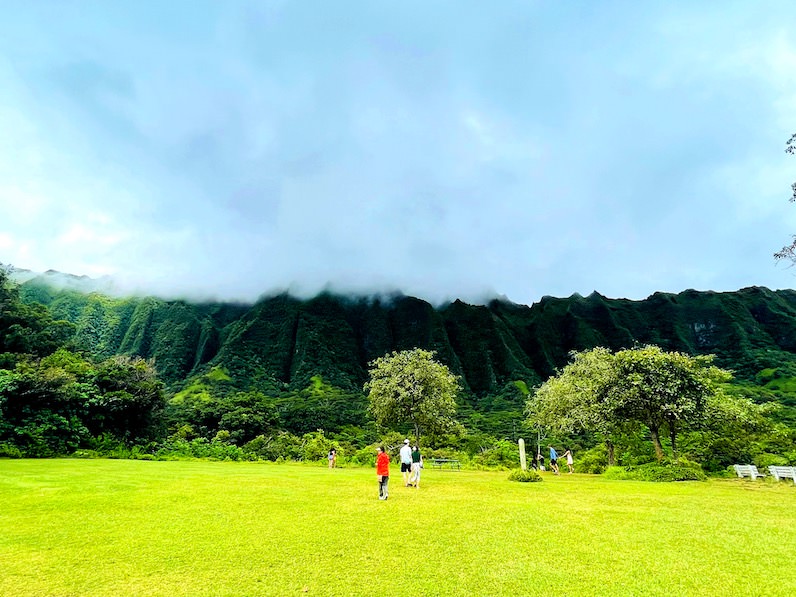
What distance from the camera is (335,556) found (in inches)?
337

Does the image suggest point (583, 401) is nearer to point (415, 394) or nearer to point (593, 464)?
point (593, 464)

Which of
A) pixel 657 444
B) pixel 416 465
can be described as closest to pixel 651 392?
pixel 657 444

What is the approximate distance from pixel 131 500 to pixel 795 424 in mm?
62912

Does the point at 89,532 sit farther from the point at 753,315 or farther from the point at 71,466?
the point at 753,315

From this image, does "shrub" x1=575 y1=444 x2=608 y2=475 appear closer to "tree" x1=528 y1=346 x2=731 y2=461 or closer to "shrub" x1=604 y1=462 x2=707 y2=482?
"tree" x1=528 y1=346 x2=731 y2=461

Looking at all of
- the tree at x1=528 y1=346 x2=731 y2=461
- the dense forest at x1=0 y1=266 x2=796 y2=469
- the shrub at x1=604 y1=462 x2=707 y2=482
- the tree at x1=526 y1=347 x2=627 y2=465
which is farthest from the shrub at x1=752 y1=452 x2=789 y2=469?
the shrub at x1=604 y1=462 x2=707 y2=482

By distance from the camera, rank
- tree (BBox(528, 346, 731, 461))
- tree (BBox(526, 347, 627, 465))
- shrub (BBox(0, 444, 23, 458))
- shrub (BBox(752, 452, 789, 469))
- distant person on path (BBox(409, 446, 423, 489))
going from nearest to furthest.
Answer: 1. distant person on path (BBox(409, 446, 423, 489))
2. tree (BBox(528, 346, 731, 461))
3. shrub (BBox(0, 444, 23, 458))
4. tree (BBox(526, 347, 627, 465))
5. shrub (BBox(752, 452, 789, 469))

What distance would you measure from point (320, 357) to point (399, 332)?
138 ft

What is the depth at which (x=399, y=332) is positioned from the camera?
15975 centimetres

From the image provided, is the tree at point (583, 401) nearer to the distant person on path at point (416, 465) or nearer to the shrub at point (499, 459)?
the shrub at point (499, 459)

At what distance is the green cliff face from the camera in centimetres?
11969

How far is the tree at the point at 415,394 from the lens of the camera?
3550 centimetres

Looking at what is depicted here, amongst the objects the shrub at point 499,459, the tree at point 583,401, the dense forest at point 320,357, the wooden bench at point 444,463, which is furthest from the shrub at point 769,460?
the wooden bench at point 444,463

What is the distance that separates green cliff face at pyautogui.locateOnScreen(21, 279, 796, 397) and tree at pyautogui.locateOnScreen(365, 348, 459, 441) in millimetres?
72436
